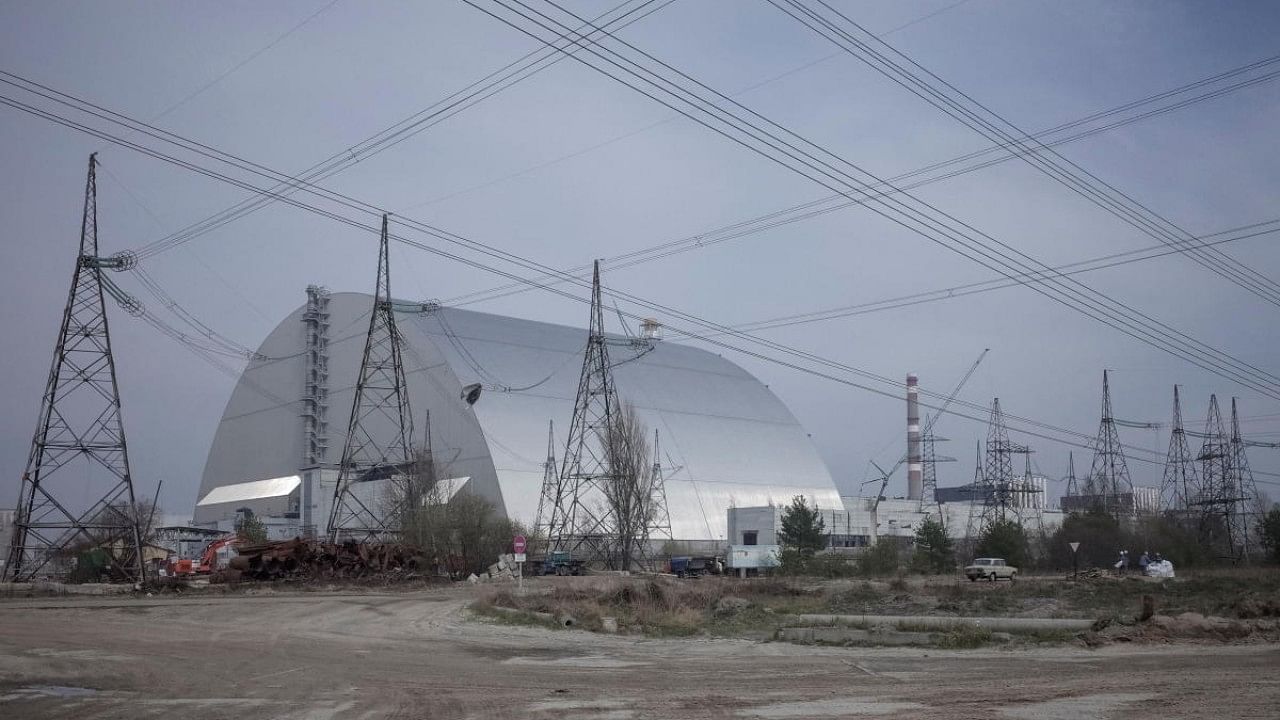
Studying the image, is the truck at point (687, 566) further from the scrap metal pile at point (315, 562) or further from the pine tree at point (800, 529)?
the scrap metal pile at point (315, 562)

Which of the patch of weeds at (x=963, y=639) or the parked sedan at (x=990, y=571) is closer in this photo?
the patch of weeds at (x=963, y=639)

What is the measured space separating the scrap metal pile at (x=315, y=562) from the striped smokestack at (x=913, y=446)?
96.3 m

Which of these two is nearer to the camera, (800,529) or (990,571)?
(990,571)

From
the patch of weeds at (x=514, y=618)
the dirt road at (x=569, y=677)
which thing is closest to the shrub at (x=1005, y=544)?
the patch of weeds at (x=514, y=618)

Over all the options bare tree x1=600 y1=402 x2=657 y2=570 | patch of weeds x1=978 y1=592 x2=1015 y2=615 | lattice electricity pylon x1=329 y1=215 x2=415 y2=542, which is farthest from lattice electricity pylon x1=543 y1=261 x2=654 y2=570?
patch of weeds x1=978 y1=592 x2=1015 y2=615

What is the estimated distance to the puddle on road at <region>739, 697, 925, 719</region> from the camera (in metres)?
13.2

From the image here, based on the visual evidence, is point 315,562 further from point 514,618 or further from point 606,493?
point 514,618

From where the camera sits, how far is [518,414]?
90000 mm

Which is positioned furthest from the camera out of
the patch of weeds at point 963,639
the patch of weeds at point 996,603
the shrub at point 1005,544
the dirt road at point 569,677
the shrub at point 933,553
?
the shrub at point 933,553

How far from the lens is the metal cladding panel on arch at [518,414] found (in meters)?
86.8

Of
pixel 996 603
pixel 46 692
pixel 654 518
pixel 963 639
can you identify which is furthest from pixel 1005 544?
pixel 46 692

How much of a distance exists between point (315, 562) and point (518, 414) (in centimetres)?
3723

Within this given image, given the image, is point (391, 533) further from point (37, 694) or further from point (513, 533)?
point (37, 694)

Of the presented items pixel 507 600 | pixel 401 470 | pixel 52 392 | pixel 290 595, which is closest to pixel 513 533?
pixel 401 470
